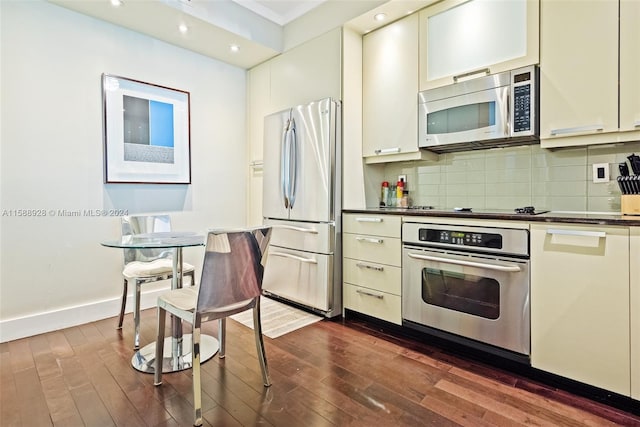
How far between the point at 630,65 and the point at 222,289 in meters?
2.41

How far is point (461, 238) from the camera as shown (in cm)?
216

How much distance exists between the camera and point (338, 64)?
2918mm

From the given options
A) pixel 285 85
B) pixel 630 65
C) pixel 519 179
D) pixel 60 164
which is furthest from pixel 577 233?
pixel 60 164

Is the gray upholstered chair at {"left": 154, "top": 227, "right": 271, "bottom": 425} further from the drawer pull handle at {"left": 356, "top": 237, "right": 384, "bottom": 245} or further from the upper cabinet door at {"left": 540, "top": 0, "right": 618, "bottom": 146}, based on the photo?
the upper cabinet door at {"left": 540, "top": 0, "right": 618, "bottom": 146}

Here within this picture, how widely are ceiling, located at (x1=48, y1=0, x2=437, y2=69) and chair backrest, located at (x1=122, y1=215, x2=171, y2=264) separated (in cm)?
165

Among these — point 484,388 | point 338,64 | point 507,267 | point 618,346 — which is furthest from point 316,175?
point 618,346

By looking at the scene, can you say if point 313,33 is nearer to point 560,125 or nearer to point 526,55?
point 526,55

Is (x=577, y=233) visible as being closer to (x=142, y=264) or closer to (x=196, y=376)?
(x=196, y=376)

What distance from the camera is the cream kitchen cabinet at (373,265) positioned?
254 cm

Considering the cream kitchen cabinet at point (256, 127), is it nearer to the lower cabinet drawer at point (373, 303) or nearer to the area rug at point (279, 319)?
the area rug at point (279, 319)

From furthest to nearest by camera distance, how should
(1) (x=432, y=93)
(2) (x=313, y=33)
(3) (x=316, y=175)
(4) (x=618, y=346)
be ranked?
(2) (x=313, y=33), (3) (x=316, y=175), (1) (x=432, y=93), (4) (x=618, y=346)

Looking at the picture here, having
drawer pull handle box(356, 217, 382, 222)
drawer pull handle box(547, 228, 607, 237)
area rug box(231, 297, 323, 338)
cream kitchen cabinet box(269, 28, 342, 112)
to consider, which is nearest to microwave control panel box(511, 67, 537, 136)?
drawer pull handle box(547, 228, 607, 237)

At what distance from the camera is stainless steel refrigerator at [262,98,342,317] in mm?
2846

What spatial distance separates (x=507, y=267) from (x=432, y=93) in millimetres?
1377
